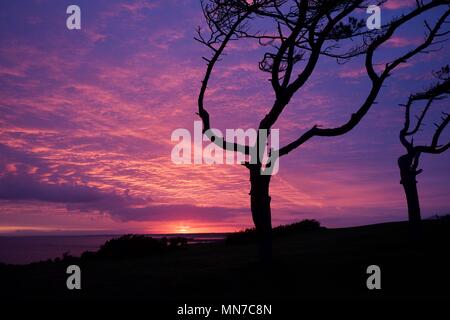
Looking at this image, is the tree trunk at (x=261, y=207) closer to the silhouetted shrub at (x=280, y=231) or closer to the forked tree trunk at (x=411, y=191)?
the forked tree trunk at (x=411, y=191)

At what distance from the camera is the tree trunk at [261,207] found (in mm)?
12023

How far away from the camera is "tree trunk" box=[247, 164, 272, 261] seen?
12.0 metres


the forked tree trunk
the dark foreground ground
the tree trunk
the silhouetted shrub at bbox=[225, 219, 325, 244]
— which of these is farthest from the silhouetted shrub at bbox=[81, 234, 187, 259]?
the forked tree trunk

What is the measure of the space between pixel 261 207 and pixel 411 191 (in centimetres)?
848

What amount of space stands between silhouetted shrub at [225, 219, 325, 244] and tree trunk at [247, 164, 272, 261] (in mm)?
12125

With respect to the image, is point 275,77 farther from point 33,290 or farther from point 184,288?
point 33,290

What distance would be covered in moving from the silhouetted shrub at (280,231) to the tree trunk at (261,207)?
39.8 ft

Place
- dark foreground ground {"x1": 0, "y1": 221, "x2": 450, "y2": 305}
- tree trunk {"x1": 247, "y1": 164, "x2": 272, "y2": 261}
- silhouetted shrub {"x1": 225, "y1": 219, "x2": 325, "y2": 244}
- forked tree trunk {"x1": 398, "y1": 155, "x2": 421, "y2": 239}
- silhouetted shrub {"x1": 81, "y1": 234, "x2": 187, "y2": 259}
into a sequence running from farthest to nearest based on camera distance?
silhouetted shrub {"x1": 225, "y1": 219, "x2": 325, "y2": 244} < silhouetted shrub {"x1": 81, "y1": 234, "x2": 187, "y2": 259} < forked tree trunk {"x1": 398, "y1": 155, "x2": 421, "y2": 239} < tree trunk {"x1": 247, "y1": 164, "x2": 272, "y2": 261} < dark foreground ground {"x1": 0, "y1": 221, "x2": 450, "y2": 305}

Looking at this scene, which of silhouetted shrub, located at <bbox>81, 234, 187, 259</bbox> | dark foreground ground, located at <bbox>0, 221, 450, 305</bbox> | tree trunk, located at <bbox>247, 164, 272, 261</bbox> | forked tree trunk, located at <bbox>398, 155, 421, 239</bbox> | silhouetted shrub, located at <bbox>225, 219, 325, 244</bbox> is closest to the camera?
dark foreground ground, located at <bbox>0, 221, 450, 305</bbox>

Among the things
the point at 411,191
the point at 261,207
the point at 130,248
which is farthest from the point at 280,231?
the point at 261,207

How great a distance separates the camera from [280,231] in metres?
27.6

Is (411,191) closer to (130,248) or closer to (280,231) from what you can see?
(280,231)

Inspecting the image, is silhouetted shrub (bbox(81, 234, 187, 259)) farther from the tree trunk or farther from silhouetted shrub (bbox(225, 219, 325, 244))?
the tree trunk
